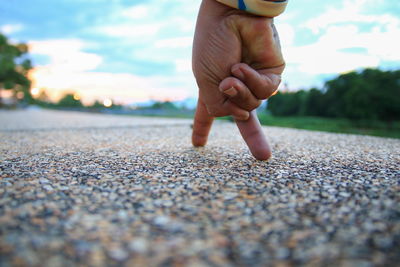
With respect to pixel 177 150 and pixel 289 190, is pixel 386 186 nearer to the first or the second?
pixel 289 190

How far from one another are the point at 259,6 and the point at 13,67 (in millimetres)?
32539

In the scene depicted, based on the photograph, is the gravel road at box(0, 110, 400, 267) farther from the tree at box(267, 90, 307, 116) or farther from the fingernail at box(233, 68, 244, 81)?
the tree at box(267, 90, 307, 116)

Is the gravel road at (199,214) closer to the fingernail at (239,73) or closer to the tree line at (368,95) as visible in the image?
the fingernail at (239,73)

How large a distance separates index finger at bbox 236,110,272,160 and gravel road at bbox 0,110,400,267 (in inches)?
12.5

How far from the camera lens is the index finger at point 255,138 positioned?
12.1 ft

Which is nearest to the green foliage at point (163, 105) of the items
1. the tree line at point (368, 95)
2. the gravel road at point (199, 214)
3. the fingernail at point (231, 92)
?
the tree line at point (368, 95)

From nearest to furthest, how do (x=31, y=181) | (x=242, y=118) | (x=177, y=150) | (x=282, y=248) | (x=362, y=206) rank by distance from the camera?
(x=282, y=248)
(x=362, y=206)
(x=31, y=181)
(x=242, y=118)
(x=177, y=150)

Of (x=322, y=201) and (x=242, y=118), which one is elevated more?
(x=242, y=118)

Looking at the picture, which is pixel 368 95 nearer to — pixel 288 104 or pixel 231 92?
pixel 288 104

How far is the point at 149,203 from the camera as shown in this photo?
2211 mm

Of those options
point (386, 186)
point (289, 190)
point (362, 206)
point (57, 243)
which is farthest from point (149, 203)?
point (386, 186)

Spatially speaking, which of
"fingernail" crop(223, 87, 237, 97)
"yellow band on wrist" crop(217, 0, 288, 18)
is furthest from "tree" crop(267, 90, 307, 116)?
"fingernail" crop(223, 87, 237, 97)

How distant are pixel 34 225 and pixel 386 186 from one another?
295cm

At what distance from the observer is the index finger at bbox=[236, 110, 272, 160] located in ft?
12.1
